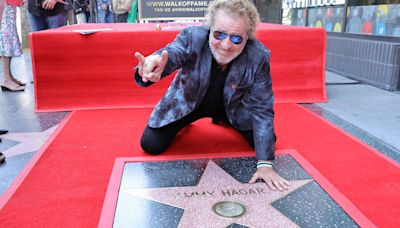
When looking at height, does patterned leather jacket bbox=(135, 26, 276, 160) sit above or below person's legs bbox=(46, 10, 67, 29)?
below

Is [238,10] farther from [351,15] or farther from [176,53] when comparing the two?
[351,15]

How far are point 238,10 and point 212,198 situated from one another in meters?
0.88

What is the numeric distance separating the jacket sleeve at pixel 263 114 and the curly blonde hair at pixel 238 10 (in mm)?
226

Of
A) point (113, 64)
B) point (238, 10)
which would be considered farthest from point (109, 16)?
point (238, 10)

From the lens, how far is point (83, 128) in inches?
111

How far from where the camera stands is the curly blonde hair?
182 centimetres

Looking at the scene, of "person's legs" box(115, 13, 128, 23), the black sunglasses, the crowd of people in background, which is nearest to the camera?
the black sunglasses

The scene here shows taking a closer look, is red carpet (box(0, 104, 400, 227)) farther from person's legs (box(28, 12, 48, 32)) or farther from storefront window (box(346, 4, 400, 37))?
storefront window (box(346, 4, 400, 37))

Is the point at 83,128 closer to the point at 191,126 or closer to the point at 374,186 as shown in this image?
the point at 191,126

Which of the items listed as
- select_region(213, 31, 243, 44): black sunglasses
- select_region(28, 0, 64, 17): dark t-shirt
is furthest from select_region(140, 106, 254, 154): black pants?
select_region(28, 0, 64, 17): dark t-shirt

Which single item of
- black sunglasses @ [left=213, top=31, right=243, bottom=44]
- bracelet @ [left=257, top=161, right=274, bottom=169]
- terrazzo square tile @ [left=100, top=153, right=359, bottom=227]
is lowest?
terrazzo square tile @ [left=100, top=153, right=359, bottom=227]

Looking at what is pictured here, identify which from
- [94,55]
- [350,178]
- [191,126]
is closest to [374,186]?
[350,178]

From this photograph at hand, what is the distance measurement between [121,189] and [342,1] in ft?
14.8

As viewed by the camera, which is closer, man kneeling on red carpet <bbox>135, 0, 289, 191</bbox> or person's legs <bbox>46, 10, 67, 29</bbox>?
man kneeling on red carpet <bbox>135, 0, 289, 191</bbox>
